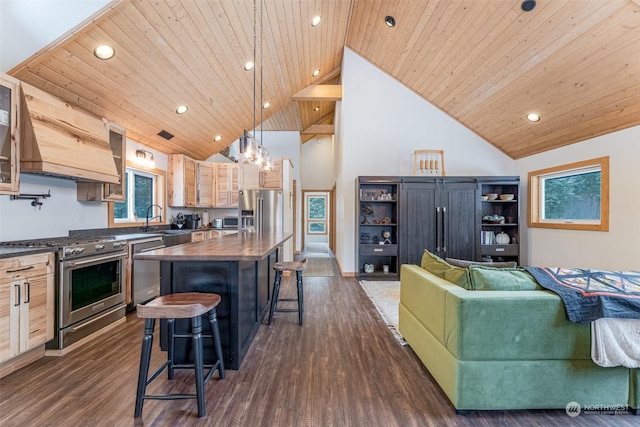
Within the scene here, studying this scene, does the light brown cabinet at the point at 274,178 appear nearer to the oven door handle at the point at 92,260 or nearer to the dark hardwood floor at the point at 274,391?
the oven door handle at the point at 92,260

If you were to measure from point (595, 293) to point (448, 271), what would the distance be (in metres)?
0.79

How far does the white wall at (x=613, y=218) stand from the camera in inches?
134

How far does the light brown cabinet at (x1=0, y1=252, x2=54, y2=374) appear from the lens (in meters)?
2.03

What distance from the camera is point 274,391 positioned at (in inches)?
76.6

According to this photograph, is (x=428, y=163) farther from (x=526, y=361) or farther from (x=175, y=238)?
(x=175, y=238)

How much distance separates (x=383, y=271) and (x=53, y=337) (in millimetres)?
4508

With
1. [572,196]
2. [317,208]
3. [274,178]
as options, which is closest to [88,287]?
[274,178]

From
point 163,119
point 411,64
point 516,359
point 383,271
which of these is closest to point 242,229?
point 163,119

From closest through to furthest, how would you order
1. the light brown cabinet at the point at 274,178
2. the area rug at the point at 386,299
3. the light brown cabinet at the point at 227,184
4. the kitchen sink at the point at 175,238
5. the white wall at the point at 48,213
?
the white wall at the point at 48,213, the area rug at the point at 386,299, the kitchen sink at the point at 175,238, the light brown cabinet at the point at 274,178, the light brown cabinet at the point at 227,184

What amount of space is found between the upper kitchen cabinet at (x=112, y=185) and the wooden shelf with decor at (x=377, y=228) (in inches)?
139

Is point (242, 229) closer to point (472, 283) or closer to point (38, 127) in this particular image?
point (38, 127)

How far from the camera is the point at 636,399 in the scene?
1.73m

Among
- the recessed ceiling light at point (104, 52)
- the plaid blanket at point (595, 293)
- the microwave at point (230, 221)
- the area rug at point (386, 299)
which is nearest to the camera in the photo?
the plaid blanket at point (595, 293)

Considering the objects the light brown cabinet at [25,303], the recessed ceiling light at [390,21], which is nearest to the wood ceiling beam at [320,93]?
the recessed ceiling light at [390,21]
